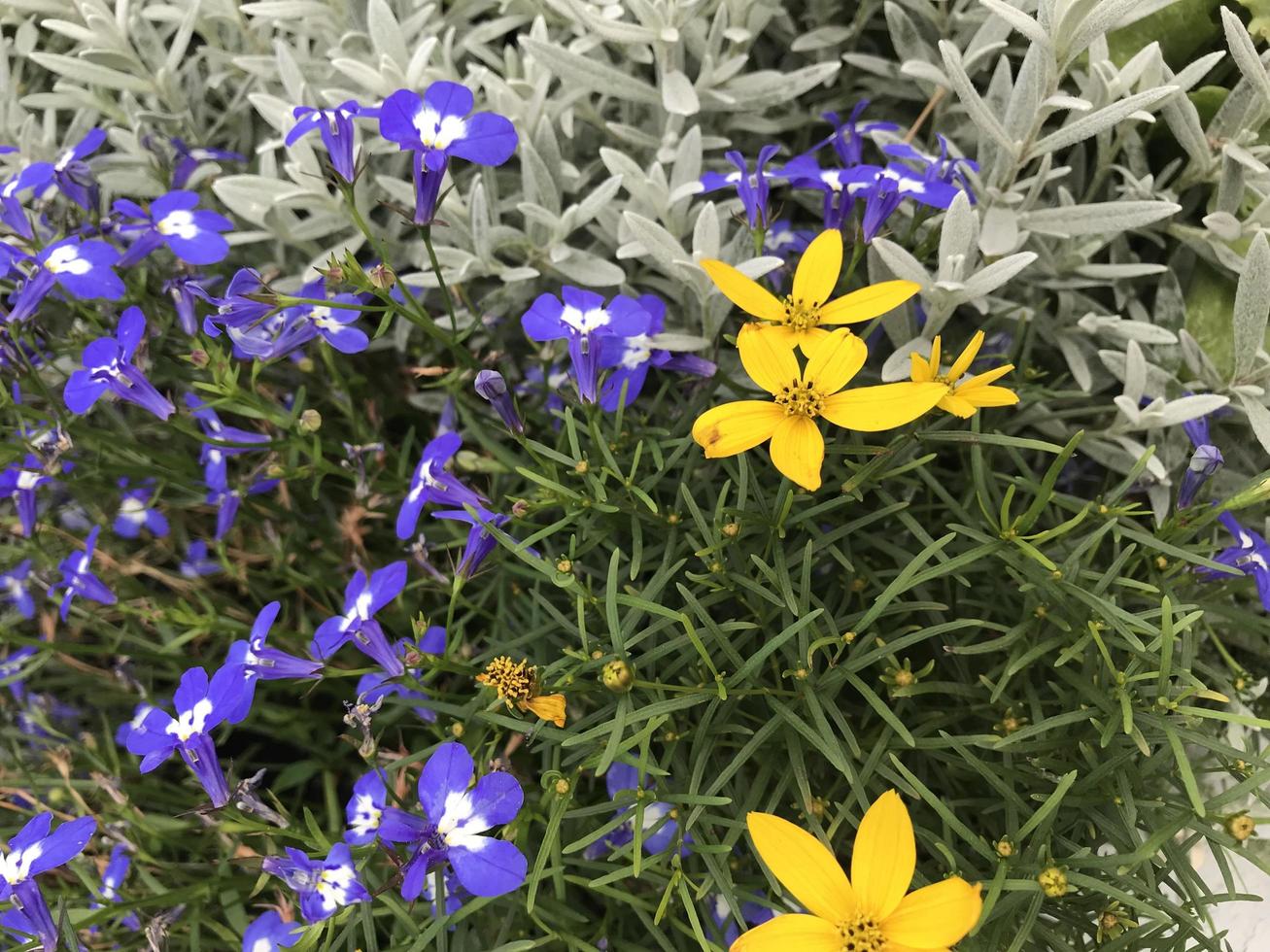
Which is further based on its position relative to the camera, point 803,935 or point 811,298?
point 811,298

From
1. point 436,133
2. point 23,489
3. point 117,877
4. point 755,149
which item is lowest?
point 117,877

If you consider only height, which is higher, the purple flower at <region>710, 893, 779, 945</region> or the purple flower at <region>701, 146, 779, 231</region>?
the purple flower at <region>701, 146, 779, 231</region>

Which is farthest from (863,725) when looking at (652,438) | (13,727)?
(13,727)

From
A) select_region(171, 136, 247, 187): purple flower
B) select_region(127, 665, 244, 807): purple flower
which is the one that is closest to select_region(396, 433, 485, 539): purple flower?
select_region(127, 665, 244, 807): purple flower

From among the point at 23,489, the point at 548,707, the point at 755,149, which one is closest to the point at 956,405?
the point at 548,707

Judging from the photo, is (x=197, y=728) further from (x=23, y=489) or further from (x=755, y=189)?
(x=755, y=189)

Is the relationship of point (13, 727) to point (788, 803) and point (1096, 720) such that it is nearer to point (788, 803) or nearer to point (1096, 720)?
point (788, 803)

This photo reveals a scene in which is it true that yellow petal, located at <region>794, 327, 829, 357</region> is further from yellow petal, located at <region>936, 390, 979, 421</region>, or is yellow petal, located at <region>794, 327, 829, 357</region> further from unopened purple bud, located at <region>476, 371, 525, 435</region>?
unopened purple bud, located at <region>476, 371, 525, 435</region>
